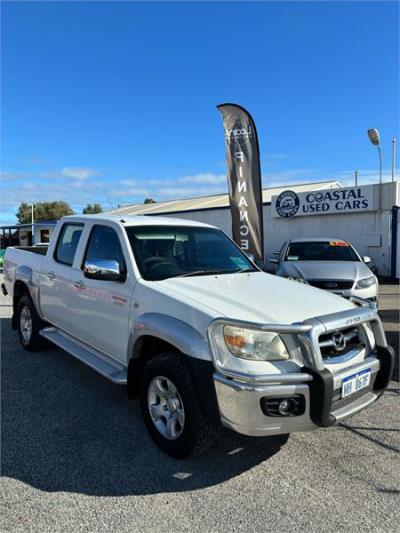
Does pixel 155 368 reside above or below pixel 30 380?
above

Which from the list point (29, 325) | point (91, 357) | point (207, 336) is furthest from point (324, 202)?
point (207, 336)

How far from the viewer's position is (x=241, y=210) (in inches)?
433

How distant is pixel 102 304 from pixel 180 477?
1.72m

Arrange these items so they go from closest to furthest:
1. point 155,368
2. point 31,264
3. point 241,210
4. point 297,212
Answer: point 155,368
point 31,264
point 241,210
point 297,212

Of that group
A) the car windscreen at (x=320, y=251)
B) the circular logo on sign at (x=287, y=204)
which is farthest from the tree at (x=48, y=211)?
the car windscreen at (x=320, y=251)

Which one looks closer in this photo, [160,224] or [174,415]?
[174,415]

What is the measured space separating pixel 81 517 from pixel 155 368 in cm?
108

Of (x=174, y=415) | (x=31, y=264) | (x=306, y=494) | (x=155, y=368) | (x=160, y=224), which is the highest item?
(x=160, y=224)

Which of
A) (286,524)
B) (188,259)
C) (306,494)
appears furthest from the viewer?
(188,259)

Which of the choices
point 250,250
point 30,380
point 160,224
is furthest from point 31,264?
point 250,250

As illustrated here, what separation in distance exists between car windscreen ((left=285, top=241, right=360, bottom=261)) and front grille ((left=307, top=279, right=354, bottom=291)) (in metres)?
1.67

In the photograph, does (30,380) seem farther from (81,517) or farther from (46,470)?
(81,517)

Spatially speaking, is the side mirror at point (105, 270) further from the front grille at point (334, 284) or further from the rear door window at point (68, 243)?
the front grille at point (334, 284)

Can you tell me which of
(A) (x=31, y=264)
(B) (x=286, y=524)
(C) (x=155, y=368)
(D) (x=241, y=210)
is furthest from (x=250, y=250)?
(B) (x=286, y=524)
